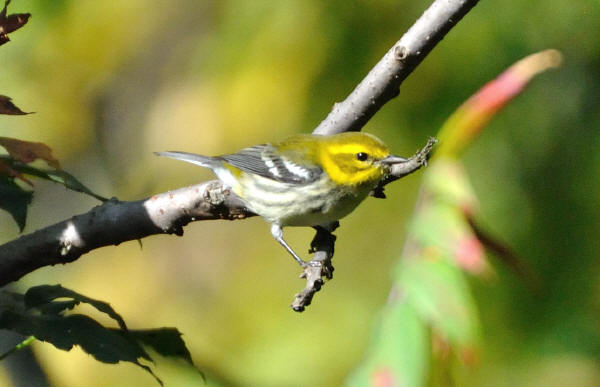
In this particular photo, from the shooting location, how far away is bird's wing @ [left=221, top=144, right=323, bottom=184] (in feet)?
8.78

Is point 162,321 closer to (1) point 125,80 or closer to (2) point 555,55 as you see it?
(1) point 125,80

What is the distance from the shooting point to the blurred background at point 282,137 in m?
2.38

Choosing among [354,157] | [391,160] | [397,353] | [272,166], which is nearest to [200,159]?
[272,166]

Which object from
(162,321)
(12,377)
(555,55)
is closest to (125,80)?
(162,321)

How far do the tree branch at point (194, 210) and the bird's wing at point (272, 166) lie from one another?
70 cm

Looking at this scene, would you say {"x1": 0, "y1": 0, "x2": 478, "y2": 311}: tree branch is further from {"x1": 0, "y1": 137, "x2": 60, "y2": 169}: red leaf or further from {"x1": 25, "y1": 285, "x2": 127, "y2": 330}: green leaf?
{"x1": 0, "y1": 137, "x2": 60, "y2": 169}: red leaf

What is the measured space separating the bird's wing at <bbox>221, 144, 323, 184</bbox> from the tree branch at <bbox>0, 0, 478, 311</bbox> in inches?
27.6

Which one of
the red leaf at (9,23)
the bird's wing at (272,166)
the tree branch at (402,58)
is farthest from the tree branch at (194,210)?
the bird's wing at (272,166)

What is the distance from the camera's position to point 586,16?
2.50 meters

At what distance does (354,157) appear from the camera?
2461 mm

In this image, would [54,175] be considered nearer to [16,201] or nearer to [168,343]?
[16,201]

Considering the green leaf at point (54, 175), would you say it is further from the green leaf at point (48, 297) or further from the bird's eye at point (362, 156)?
the bird's eye at point (362, 156)

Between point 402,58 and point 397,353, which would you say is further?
point 402,58

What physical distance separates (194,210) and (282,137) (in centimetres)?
140
